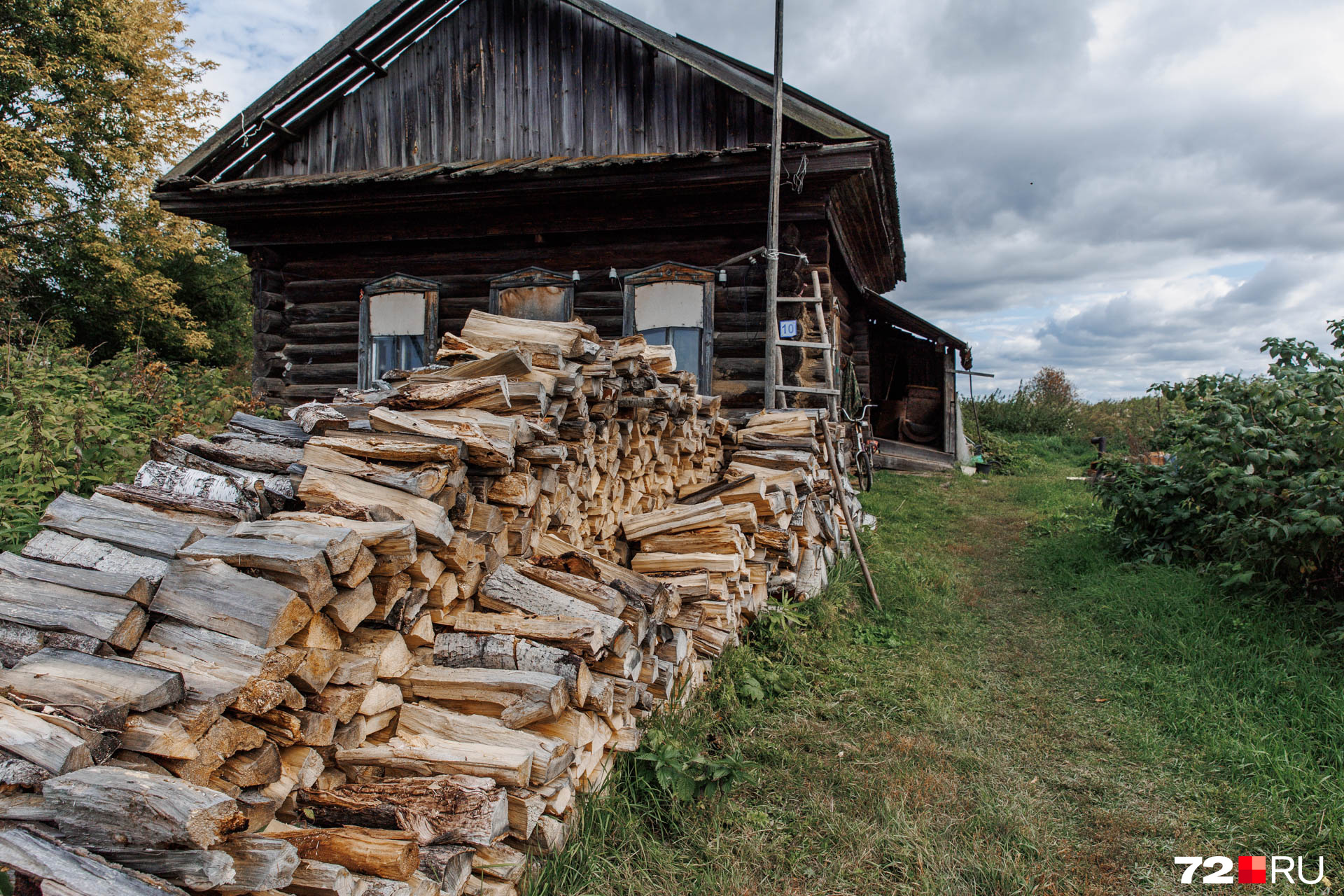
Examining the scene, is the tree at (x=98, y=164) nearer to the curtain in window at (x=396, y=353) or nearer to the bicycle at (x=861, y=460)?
the curtain in window at (x=396, y=353)

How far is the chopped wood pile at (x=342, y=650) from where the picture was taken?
1.69m

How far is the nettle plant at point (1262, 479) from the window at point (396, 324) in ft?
27.1

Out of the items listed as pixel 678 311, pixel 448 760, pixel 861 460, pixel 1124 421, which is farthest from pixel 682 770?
pixel 1124 421

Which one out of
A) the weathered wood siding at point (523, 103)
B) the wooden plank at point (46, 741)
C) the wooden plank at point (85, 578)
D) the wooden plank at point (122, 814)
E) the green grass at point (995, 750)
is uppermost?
the weathered wood siding at point (523, 103)

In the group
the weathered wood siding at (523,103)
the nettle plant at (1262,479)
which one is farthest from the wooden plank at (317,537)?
the weathered wood siding at (523,103)

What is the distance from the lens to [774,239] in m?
8.10

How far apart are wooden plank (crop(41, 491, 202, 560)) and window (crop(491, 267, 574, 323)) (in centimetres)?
710

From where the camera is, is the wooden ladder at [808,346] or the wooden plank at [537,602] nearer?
the wooden plank at [537,602]

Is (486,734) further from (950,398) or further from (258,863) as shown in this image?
(950,398)

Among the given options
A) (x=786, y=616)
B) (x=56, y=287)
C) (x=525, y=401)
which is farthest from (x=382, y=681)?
(x=56, y=287)

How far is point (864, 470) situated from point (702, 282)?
5314 millimetres

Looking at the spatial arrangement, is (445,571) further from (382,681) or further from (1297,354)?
(1297,354)

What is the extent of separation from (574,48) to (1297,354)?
26.9 feet

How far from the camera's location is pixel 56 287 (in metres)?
17.8
